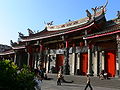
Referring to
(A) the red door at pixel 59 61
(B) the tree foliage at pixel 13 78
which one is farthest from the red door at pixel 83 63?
(B) the tree foliage at pixel 13 78

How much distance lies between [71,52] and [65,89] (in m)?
10.0

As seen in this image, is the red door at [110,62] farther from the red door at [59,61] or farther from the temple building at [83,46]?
the red door at [59,61]

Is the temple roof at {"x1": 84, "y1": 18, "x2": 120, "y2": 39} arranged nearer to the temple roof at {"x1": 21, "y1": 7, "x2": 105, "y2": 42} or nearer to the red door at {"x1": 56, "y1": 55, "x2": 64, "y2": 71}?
the temple roof at {"x1": 21, "y1": 7, "x2": 105, "y2": 42}

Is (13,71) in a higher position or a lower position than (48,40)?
lower

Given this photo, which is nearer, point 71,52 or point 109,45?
point 109,45

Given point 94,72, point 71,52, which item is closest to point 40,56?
point 71,52

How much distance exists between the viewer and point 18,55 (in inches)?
1244

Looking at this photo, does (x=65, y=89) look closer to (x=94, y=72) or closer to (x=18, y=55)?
(x=94, y=72)

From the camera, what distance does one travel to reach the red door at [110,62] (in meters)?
17.8

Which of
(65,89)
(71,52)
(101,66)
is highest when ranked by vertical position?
(71,52)

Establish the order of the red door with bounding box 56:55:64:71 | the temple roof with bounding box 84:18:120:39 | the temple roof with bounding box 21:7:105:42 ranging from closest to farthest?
the temple roof with bounding box 84:18:120:39, the temple roof with bounding box 21:7:105:42, the red door with bounding box 56:55:64:71

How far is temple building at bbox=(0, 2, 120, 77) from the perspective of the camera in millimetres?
17719

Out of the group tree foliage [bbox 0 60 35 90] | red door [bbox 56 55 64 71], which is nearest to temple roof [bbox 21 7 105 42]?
red door [bbox 56 55 64 71]

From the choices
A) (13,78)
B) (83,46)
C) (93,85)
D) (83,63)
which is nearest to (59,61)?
(83,63)
